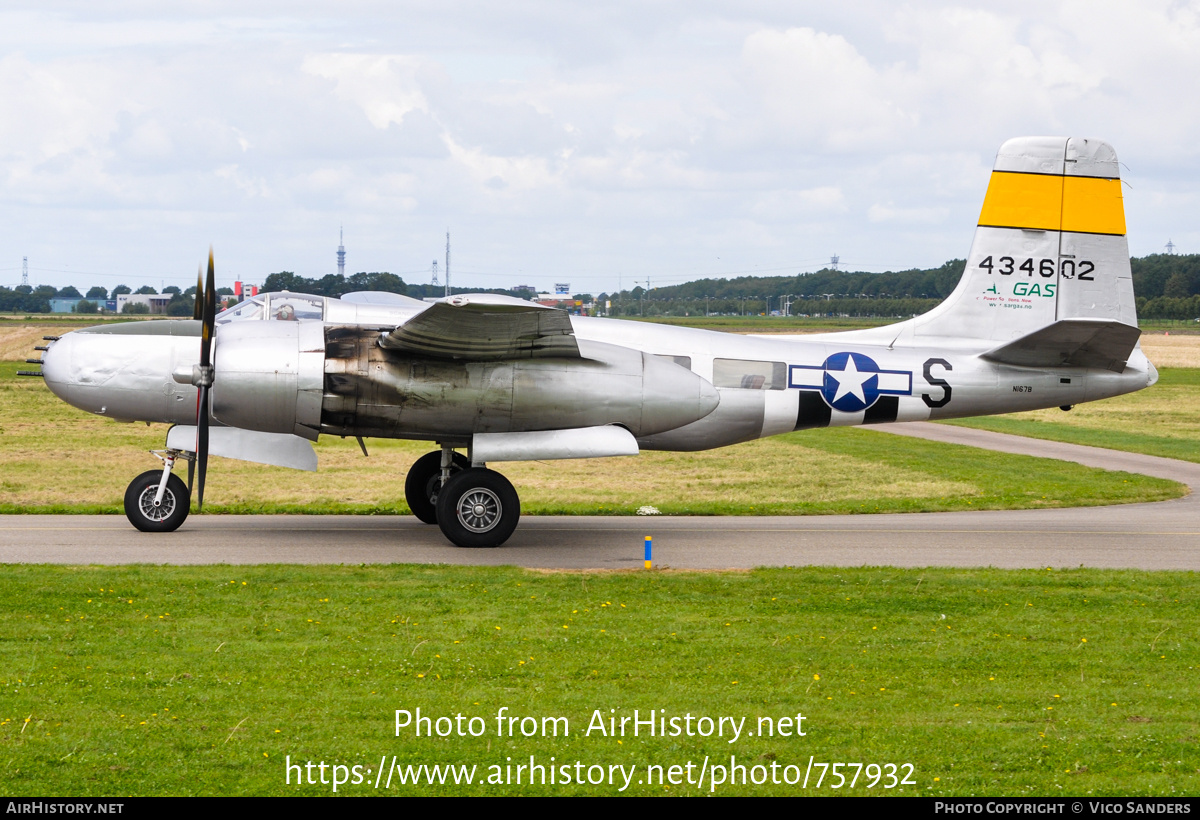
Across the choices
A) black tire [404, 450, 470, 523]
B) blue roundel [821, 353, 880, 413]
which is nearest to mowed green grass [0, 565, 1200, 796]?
blue roundel [821, 353, 880, 413]

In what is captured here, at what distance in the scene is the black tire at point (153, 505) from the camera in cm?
1647

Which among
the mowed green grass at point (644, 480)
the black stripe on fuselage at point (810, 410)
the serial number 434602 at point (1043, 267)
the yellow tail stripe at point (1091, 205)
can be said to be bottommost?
the mowed green grass at point (644, 480)

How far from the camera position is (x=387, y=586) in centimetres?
1308

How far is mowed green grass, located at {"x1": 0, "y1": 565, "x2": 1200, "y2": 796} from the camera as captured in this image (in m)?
7.46

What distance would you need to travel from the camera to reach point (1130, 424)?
41.1m

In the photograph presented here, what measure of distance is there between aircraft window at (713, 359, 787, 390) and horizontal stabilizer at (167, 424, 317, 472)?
6048 mm

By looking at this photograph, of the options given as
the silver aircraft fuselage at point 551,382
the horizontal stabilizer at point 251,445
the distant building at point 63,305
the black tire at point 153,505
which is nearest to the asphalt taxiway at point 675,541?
the black tire at point 153,505

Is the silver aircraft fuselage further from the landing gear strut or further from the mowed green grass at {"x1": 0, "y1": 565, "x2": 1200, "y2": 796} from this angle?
the mowed green grass at {"x1": 0, "y1": 565, "x2": 1200, "y2": 796}

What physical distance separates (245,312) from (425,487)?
3838 millimetres

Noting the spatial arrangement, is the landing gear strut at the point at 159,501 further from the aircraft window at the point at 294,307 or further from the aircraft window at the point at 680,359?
the aircraft window at the point at 680,359

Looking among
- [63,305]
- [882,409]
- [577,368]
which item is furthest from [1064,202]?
[63,305]

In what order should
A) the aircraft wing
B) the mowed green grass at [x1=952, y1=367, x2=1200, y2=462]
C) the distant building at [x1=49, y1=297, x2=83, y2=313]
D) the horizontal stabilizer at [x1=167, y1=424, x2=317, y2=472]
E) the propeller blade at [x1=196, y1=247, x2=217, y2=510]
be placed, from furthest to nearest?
the distant building at [x1=49, y1=297, x2=83, y2=313]
the mowed green grass at [x1=952, y1=367, x2=1200, y2=462]
the horizontal stabilizer at [x1=167, y1=424, x2=317, y2=472]
the propeller blade at [x1=196, y1=247, x2=217, y2=510]
the aircraft wing

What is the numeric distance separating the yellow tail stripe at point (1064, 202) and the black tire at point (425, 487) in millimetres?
9575

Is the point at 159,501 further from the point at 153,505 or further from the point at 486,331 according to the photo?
the point at 486,331
